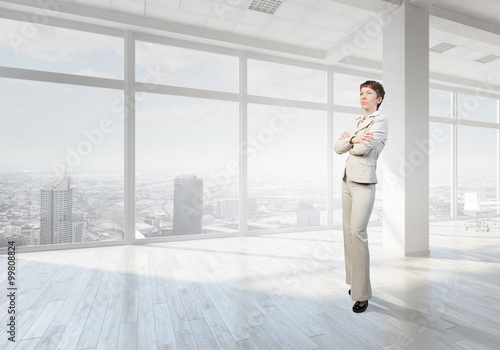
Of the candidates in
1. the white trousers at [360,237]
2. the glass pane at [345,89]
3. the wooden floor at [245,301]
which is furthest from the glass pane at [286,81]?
the white trousers at [360,237]

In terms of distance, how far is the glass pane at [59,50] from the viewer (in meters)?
3.89

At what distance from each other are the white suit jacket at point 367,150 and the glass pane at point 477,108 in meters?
6.45

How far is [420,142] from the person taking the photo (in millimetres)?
3848

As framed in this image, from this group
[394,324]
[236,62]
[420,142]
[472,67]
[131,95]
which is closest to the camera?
[394,324]

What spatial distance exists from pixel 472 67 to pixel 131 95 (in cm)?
667

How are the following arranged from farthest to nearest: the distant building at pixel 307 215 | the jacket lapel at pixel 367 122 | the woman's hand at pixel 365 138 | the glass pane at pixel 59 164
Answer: the distant building at pixel 307 215, the glass pane at pixel 59 164, the jacket lapel at pixel 367 122, the woman's hand at pixel 365 138

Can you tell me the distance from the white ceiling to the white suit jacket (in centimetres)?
244

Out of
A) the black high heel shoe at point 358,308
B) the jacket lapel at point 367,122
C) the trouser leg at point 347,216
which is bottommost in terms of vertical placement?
the black high heel shoe at point 358,308

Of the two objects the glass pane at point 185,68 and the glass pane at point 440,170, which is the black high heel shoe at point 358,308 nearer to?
the glass pane at point 185,68

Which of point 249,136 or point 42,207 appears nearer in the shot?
point 42,207

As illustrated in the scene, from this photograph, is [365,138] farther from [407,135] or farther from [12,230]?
[12,230]

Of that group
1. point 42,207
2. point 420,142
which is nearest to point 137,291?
point 42,207

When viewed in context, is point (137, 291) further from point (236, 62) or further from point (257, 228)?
point (236, 62)

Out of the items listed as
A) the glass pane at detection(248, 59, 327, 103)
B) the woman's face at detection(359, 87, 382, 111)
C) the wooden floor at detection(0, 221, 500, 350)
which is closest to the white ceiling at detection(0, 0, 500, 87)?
the glass pane at detection(248, 59, 327, 103)
